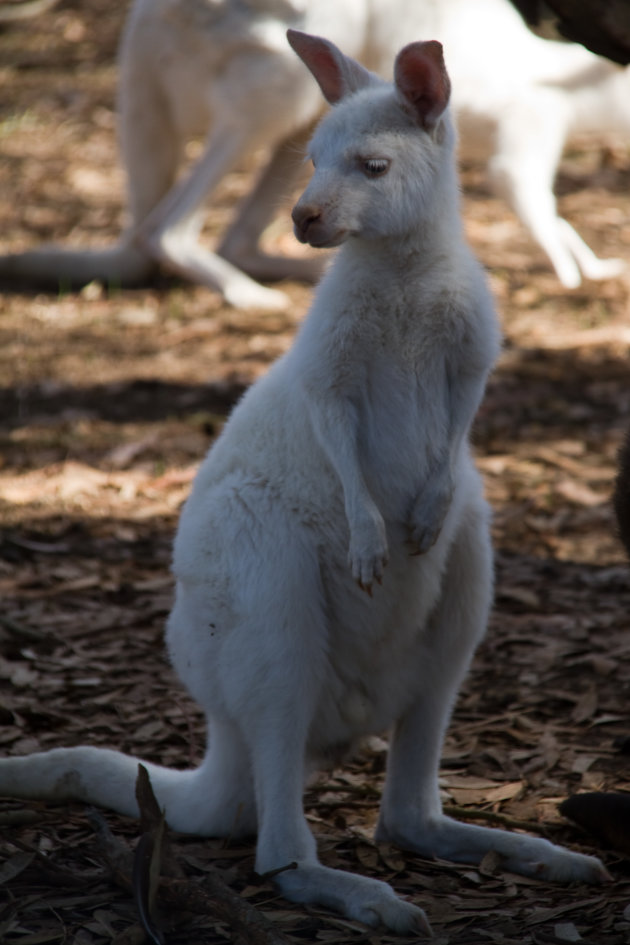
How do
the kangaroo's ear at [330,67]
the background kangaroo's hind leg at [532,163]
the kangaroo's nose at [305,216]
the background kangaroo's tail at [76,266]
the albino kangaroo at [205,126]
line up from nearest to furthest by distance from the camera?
1. the kangaroo's nose at [305,216]
2. the kangaroo's ear at [330,67]
3. the albino kangaroo at [205,126]
4. the background kangaroo's hind leg at [532,163]
5. the background kangaroo's tail at [76,266]

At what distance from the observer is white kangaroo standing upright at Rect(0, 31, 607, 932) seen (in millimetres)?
2301

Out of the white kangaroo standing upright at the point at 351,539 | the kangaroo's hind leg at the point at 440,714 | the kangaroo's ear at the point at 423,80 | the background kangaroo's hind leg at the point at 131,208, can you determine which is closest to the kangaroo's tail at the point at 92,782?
the white kangaroo standing upright at the point at 351,539

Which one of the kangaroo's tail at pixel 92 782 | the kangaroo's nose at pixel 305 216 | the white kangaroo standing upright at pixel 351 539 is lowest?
the kangaroo's tail at pixel 92 782

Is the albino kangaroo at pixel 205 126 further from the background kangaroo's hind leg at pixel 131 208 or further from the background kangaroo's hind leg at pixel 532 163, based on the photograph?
the background kangaroo's hind leg at pixel 532 163

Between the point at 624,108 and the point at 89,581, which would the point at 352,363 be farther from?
the point at 624,108

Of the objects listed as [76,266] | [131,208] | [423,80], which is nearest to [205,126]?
[131,208]

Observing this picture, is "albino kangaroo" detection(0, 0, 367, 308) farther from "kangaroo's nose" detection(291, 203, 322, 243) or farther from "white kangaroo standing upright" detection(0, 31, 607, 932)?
"kangaroo's nose" detection(291, 203, 322, 243)

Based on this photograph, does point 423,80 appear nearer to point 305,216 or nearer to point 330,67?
point 330,67

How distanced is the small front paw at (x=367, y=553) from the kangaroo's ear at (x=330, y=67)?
87 cm

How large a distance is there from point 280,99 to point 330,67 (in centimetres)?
354

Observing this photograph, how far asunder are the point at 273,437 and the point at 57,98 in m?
7.38

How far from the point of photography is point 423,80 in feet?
7.57

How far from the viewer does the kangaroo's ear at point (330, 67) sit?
8.04 ft

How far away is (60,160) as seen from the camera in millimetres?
8336
